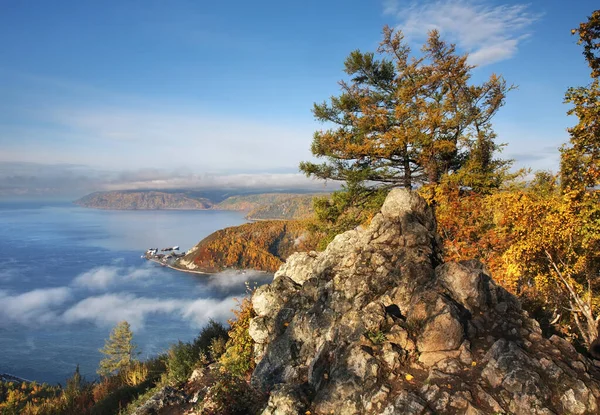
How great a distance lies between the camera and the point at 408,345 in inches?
339

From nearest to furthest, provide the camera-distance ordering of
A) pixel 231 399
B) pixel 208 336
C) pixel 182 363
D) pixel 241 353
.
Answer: pixel 231 399 < pixel 241 353 < pixel 182 363 < pixel 208 336

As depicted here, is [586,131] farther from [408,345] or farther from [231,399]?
[231,399]

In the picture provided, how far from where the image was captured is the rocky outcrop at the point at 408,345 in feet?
23.3

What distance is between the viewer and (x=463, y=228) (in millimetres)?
18203

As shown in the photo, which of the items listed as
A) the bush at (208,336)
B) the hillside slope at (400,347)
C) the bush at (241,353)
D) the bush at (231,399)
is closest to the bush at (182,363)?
the bush at (208,336)

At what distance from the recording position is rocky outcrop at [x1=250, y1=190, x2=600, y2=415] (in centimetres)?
711

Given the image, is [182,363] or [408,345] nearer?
[408,345]

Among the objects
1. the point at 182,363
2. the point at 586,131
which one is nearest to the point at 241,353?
the point at 182,363

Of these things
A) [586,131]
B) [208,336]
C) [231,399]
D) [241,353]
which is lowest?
[208,336]

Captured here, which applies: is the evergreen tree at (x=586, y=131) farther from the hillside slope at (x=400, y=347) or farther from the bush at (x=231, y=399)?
the bush at (x=231, y=399)

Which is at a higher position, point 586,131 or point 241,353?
point 586,131

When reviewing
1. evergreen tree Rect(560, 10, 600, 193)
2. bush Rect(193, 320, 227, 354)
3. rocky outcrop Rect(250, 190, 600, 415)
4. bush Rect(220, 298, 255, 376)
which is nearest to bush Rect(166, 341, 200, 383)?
bush Rect(193, 320, 227, 354)

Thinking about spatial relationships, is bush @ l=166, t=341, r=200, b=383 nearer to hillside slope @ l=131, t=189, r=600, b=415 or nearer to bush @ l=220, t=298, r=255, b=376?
hillside slope @ l=131, t=189, r=600, b=415

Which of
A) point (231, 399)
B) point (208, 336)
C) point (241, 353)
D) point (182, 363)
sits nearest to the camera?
point (231, 399)
